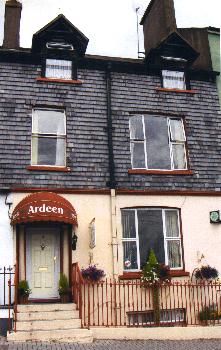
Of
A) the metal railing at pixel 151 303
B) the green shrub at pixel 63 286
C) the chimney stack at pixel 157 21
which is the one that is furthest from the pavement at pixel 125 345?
the chimney stack at pixel 157 21

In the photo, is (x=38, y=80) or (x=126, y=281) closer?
(x=126, y=281)

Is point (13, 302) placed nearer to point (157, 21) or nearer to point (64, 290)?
point (64, 290)

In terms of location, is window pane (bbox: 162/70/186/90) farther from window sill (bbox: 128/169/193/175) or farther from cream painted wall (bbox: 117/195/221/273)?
cream painted wall (bbox: 117/195/221/273)

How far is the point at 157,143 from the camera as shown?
Result: 16562 mm

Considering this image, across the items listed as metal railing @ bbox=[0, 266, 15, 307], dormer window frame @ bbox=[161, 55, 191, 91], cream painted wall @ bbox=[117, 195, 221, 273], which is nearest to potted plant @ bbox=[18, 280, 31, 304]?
metal railing @ bbox=[0, 266, 15, 307]

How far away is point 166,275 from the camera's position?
1442 cm

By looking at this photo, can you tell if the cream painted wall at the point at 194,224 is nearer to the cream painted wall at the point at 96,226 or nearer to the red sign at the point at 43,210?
the cream painted wall at the point at 96,226

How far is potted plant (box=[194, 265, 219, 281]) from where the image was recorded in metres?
14.9

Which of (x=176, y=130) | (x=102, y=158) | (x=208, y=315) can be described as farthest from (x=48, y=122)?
(x=208, y=315)

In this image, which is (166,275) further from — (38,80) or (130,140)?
(38,80)

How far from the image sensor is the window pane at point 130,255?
14.9 m

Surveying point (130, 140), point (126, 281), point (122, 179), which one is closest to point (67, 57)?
point (130, 140)

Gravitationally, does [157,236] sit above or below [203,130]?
below

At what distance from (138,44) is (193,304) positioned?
1196 cm
